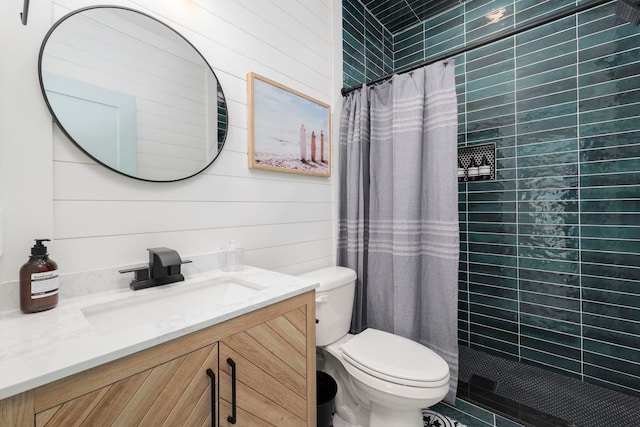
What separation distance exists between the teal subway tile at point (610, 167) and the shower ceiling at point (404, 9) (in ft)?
5.03

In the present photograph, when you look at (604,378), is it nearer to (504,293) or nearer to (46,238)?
(504,293)

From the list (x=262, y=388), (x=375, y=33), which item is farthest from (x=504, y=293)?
(x=375, y=33)

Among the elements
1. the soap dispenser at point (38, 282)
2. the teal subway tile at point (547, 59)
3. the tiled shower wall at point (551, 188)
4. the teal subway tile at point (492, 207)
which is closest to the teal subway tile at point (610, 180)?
the tiled shower wall at point (551, 188)

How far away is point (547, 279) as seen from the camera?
1.94m

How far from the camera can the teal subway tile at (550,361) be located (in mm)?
1857

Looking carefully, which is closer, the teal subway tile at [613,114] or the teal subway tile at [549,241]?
the teal subway tile at [613,114]

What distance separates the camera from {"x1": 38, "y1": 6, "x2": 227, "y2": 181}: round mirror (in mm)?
927

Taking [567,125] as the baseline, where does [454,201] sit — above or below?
below

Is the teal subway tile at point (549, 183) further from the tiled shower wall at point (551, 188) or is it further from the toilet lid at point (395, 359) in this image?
the toilet lid at point (395, 359)

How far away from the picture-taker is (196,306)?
41.1 inches

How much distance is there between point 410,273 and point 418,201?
418 millimetres

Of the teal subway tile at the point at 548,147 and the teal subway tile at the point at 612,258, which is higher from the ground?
the teal subway tile at the point at 548,147

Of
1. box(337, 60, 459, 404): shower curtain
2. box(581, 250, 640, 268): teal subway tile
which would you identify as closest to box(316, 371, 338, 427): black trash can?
box(337, 60, 459, 404): shower curtain

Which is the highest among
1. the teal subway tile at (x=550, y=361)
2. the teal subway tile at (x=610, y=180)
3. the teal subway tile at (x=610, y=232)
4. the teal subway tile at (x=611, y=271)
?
the teal subway tile at (x=610, y=180)
